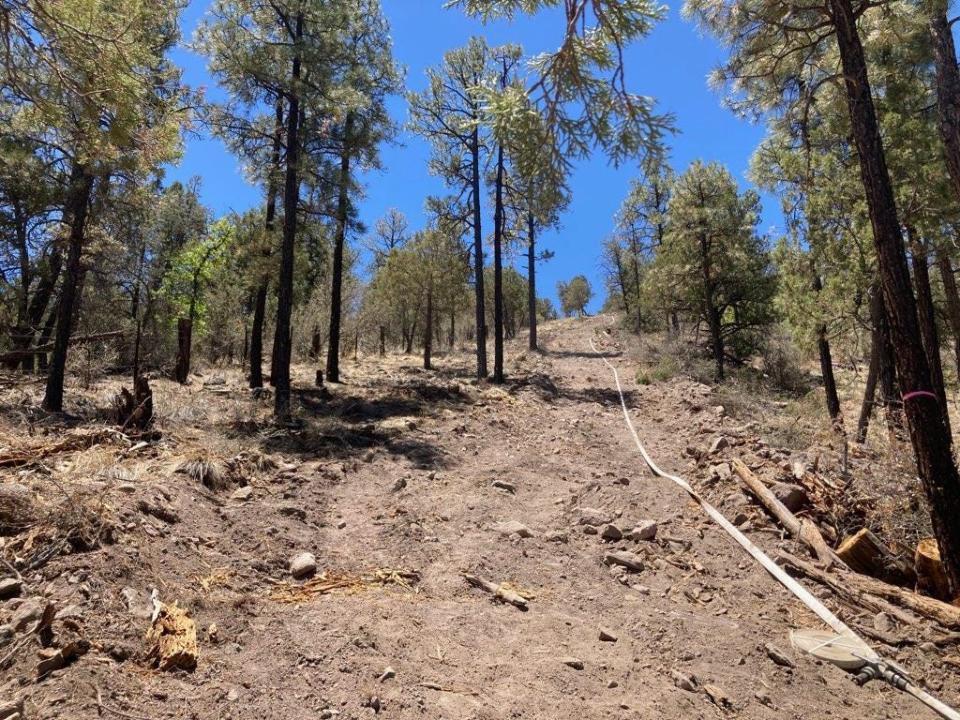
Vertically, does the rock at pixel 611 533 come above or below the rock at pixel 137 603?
below

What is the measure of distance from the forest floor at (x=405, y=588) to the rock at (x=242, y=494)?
5 centimetres

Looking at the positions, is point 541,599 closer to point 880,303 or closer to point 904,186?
point 904,186

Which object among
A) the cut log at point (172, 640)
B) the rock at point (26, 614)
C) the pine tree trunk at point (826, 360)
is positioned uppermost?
the pine tree trunk at point (826, 360)

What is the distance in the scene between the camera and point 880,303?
1038 centimetres

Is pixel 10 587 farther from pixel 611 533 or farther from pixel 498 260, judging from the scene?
pixel 498 260

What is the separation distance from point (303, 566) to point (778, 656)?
3245mm

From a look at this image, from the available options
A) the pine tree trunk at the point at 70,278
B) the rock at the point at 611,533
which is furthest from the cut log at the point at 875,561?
the pine tree trunk at the point at 70,278

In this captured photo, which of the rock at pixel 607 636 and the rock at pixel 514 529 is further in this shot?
the rock at pixel 514 529

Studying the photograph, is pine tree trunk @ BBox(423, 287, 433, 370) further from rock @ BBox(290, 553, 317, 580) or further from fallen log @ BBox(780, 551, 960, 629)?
fallen log @ BBox(780, 551, 960, 629)

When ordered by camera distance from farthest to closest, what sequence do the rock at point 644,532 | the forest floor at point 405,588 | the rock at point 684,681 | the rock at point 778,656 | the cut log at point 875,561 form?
1. the rock at point 644,532
2. the cut log at point 875,561
3. the rock at point 778,656
4. the rock at point 684,681
5. the forest floor at point 405,588

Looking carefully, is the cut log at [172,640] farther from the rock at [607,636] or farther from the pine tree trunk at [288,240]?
the pine tree trunk at [288,240]

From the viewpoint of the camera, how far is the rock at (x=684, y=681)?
3.11 m

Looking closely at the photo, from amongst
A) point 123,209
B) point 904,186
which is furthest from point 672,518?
point 123,209

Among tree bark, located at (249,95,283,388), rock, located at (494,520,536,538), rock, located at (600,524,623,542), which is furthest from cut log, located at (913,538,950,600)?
tree bark, located at (249,95,283,388)
